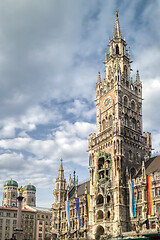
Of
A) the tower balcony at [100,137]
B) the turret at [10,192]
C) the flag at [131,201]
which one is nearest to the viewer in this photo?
the flag at [131,201]

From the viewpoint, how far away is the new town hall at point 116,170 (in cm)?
5975

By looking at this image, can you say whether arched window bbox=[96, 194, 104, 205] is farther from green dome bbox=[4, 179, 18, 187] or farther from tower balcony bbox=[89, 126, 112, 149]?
green dome bbox=[4, 179, 18, 187]

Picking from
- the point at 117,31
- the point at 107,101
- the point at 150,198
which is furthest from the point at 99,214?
the point at 117,31

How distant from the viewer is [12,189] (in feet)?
640

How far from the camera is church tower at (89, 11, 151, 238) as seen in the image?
64.0 meters

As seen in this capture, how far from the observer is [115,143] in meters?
68.4

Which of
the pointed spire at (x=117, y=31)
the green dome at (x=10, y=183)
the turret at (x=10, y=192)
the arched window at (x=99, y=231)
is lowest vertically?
the arched window at (x=99, y=231)

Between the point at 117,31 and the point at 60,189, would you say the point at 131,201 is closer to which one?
the point at 60,189

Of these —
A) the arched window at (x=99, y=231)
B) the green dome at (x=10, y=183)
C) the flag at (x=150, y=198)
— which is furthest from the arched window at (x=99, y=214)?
the green dome at (x=10, y=183)

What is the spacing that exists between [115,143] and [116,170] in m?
6.51

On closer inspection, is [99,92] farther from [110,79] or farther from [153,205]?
[153,205]

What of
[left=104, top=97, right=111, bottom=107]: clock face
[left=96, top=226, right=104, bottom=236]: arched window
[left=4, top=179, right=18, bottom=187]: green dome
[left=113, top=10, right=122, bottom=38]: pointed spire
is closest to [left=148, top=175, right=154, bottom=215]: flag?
[left=96, top=226, right=104, bottom=236]: arched window

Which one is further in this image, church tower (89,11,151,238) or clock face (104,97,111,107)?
clock face (104,97,111,107)

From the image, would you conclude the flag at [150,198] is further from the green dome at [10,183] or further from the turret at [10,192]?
the green dome at [10,183]
